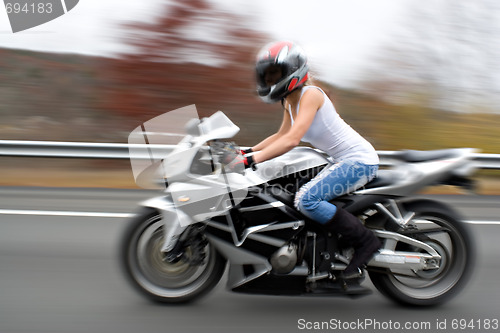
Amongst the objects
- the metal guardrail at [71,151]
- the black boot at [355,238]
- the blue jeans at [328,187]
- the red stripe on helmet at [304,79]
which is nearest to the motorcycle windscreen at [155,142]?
the red stripe on helmet at [304,79]

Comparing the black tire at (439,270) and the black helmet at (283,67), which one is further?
the black tire at (439,270)

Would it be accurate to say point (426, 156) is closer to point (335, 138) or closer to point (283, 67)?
point (335, 138)

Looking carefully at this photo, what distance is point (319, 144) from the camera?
4.28m

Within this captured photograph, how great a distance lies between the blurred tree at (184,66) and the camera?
411 inches

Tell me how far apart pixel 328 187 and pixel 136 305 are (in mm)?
1509

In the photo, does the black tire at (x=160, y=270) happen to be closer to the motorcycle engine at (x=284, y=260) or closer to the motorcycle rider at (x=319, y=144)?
the motorcycle engine at (x=284, y=260)

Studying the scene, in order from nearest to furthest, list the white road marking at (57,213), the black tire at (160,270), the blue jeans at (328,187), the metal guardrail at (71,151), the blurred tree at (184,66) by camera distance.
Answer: the blue jeans at (328,187)
the black tire at (160,270)
the white road marking at (57,213)
the metal guardrail at (71,151)
the blurred tree at (184,66)

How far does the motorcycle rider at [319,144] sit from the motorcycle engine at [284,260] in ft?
0.89

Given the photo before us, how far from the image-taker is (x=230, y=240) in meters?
4.18

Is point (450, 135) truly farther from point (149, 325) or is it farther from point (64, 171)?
point (149, 325)

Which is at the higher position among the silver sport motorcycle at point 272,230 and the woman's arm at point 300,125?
the woman's arm at point 300,125

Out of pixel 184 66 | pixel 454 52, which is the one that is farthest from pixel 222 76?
pixel 454 52

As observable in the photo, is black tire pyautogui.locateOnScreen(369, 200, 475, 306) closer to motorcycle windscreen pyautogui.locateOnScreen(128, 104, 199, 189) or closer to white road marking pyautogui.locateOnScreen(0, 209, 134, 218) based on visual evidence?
motorcycle windscreen pyautogui.locateOnScreen(128, 104, 199, 189)

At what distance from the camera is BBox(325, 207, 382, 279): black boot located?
162 inches
